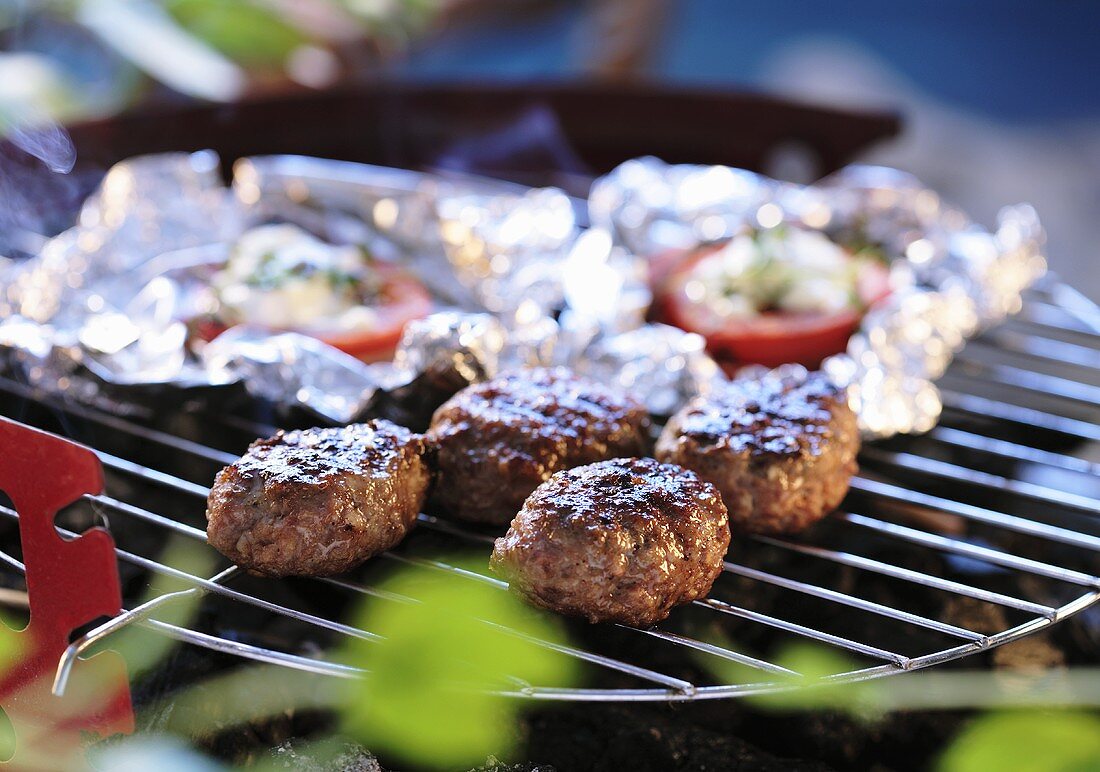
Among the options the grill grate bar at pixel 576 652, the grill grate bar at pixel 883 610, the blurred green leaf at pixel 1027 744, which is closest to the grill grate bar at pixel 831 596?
the grill grate bar at pixel 883 610

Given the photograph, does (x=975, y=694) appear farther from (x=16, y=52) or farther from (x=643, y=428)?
(x=16, y=52)

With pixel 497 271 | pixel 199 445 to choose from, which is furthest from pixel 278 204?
pixel 199 445

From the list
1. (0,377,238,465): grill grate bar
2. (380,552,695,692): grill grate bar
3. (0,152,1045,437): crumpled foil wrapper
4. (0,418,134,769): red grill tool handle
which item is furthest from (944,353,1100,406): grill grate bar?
(0,418,134,769): red grill tool handle

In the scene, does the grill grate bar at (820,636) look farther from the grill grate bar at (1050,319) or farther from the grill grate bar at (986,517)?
the grill grate bar at (1050,319)

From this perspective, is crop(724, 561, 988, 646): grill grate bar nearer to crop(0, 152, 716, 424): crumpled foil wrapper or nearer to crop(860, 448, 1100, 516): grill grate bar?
crop(860, 448, 1100, 516): grill grate bar

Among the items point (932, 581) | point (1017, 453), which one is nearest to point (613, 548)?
point (932, 581)

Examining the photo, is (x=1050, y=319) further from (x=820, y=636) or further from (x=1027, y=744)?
(x=820, y=636)
